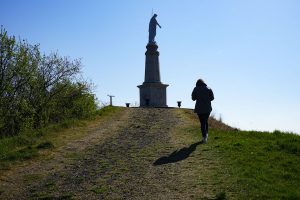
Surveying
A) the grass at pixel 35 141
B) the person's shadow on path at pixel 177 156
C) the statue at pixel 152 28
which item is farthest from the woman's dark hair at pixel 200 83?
the statue at pixel 152 28

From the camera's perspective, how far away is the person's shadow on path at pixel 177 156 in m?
11.6

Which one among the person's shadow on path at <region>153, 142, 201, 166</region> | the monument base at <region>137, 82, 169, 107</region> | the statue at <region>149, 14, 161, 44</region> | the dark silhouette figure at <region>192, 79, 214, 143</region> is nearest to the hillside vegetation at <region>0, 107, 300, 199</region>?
the person's shadow on path at <region>153, 142, 201, 166</region>

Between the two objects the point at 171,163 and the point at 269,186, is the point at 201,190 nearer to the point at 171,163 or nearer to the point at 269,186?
the point at 269,186

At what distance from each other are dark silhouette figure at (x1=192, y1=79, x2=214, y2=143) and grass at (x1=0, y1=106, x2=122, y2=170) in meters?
4.69

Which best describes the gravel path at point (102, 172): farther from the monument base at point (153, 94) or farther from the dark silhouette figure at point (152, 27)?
the dark silhouette figure at point (152, 27)

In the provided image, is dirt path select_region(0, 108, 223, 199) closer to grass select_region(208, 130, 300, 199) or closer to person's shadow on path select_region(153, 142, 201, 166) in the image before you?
person's shadow on path select_region(153, 142, 201, 166)

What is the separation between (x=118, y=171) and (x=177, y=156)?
211 cm

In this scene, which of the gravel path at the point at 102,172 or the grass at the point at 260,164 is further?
the gravel path at the point at 102,172

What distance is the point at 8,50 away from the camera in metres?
19.9

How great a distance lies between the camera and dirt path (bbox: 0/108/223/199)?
9008mm

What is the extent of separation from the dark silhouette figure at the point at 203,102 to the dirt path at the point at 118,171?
24.5 inches

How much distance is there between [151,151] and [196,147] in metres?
1.43

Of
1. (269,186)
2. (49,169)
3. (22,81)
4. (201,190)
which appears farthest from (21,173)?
(22,81)

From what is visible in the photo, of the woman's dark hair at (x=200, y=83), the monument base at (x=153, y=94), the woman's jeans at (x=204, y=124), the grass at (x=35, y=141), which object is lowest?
the grass at (x=35, y=141)
